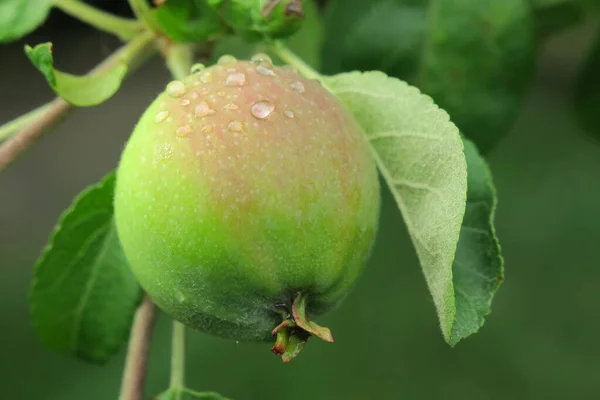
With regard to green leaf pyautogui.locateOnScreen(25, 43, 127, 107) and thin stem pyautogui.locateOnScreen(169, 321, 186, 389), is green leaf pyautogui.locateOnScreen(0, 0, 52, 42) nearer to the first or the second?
green leaf pyautogui.locateOnScreen(25, 43, 127, 107)

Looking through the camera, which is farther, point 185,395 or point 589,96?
point 589,96

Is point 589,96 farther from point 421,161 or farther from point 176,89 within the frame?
point 176,89

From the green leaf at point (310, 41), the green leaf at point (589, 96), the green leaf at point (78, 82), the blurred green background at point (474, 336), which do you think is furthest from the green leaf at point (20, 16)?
the blurred green background at point (474, 336)

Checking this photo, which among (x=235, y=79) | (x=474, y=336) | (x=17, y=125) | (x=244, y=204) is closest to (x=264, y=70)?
(x=235, y=79)

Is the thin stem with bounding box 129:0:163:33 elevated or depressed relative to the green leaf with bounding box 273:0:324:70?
elevated

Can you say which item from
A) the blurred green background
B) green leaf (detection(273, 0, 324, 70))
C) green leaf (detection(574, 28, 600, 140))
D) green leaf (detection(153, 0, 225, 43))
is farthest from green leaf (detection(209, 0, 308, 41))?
the blurred green background

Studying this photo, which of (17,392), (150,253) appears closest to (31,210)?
(17,392)
